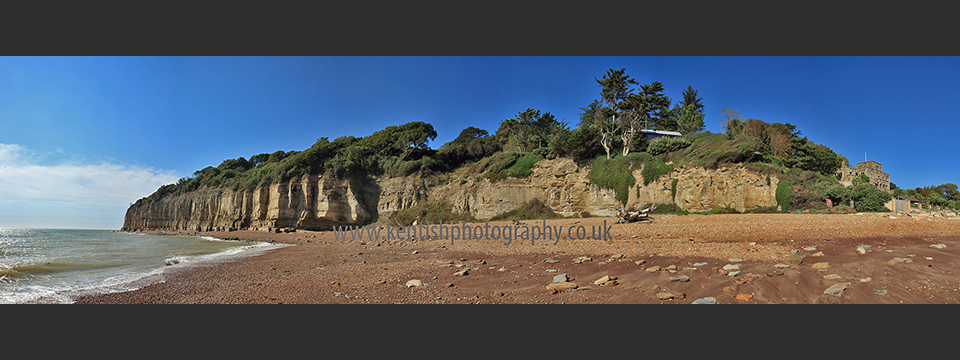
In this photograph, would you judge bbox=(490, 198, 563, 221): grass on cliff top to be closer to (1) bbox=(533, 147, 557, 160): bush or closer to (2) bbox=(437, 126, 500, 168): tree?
(1) bbox=(533, 147, 557, 160): bush

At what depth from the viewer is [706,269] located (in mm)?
4859

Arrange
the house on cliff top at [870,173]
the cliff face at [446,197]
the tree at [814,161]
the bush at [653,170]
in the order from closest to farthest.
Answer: the cliff face at [446,197] → the tree at [814,161] → the house on cliff top at [870,173] → the bush at [653,170]

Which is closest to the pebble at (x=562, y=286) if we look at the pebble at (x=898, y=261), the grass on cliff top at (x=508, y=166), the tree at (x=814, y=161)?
the pebble at (x=898, y=261)

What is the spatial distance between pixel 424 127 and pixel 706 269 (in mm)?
34768

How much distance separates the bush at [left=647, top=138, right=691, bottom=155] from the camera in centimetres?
2272

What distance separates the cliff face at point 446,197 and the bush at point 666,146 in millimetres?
1945

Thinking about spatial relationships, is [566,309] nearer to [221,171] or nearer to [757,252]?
[757,252]

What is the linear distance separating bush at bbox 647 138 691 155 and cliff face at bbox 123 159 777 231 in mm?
1945

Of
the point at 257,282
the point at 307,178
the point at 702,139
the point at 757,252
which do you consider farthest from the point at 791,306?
the point at 307,178

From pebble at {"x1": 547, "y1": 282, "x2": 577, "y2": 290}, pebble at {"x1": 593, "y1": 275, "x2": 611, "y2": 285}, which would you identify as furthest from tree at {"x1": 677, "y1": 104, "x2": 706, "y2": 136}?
pebble at {"x1": 547, "y1": 282, "x2": 577, "y2": 290}

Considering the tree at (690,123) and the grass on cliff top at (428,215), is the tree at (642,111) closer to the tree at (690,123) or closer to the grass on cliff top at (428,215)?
the tree at (690,123)

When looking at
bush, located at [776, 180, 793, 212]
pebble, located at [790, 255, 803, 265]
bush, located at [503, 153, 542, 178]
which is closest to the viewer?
pebble, located at [790, 255, 803, 265]

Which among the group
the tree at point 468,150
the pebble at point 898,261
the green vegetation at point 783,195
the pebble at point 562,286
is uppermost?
the tree at point 468,150

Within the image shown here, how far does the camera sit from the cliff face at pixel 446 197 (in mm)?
19594
